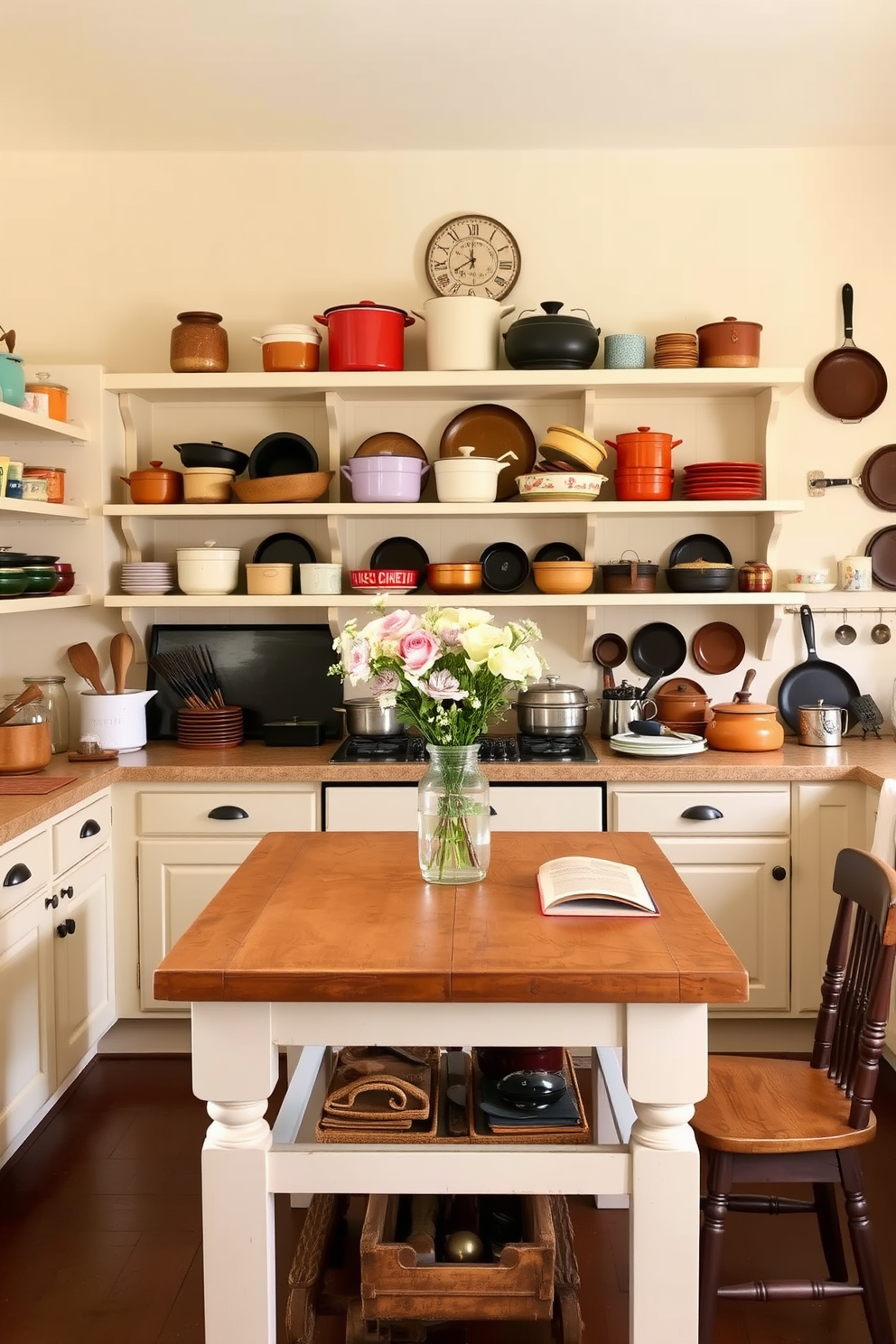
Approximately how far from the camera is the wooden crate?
1.98 metres

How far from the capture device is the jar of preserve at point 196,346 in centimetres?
377

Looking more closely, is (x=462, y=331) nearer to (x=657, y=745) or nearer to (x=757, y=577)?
(x=757, y=577)

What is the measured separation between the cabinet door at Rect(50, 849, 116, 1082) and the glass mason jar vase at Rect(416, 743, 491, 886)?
1.35 m

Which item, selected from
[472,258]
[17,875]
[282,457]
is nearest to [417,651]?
[17,875]

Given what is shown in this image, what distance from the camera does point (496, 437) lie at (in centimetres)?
402

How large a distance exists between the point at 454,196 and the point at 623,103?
659mm

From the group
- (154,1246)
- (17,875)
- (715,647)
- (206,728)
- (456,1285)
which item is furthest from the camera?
(715,647)

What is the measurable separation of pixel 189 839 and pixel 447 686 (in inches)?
69.4

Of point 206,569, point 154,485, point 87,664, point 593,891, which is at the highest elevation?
point 154,485

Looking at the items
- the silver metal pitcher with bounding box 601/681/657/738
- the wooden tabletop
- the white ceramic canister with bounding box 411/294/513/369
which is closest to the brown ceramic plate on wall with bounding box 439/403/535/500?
the white ceramic canister with bounding box 411/294/513/369

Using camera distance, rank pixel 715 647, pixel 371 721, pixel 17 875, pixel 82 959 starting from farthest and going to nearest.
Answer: pixel 715 647, pixel 371 721, pixel 82 959, pixel 17 875

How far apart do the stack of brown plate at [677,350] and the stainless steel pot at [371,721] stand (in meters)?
1.45

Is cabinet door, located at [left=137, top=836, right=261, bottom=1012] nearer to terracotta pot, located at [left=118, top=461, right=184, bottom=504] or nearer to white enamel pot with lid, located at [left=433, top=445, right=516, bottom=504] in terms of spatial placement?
terracotta pot, located at [left=118, top=461, right=184, bottom=504]

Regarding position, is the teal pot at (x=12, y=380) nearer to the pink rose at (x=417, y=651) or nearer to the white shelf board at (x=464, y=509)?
the white shelf board at (x=464, y=509)
